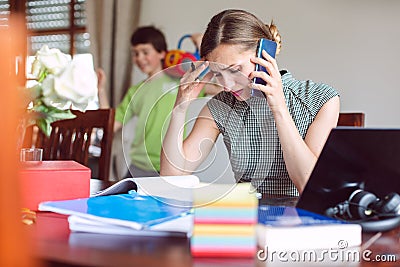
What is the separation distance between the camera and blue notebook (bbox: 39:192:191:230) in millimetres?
925

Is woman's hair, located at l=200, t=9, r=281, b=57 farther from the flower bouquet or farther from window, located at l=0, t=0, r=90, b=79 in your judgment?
window, located at l=0, t=0, r=90, b=79

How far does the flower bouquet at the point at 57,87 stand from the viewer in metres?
0.98

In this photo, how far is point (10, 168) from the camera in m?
0.48

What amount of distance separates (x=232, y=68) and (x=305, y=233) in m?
0.64

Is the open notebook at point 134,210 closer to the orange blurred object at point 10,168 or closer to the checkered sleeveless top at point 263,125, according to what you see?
the checkered sleeveless top at point 263,125

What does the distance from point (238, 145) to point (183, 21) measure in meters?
2.61

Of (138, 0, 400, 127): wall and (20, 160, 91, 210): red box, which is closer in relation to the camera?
(20, 160, 91, 210): red box

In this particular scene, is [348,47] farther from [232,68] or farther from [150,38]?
[232,68]

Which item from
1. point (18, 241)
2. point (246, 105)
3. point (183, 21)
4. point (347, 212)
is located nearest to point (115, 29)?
point (183, 21)

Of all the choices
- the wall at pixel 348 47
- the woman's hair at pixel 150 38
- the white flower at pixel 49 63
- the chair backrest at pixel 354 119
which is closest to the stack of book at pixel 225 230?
the white flower at pixel 49 63

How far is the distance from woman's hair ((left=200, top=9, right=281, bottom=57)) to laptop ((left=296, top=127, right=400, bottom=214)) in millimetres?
528

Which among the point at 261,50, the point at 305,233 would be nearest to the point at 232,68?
the point at 261,50

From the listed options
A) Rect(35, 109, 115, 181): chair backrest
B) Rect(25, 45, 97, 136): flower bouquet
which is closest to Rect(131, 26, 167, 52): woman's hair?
Rect(35, 109, 115, 181): chair backrest

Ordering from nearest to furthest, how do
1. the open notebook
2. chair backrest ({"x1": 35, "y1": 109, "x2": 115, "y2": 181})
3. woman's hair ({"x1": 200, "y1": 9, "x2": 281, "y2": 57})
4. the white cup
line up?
the open notebook → the white cup → woman's hair ({"x1": 200, "y1": 9, "x2": 281, "y2": 57}) → chair backrest ({"x1": 35, "y1": 109, "x2": 115, "y2": 181})
